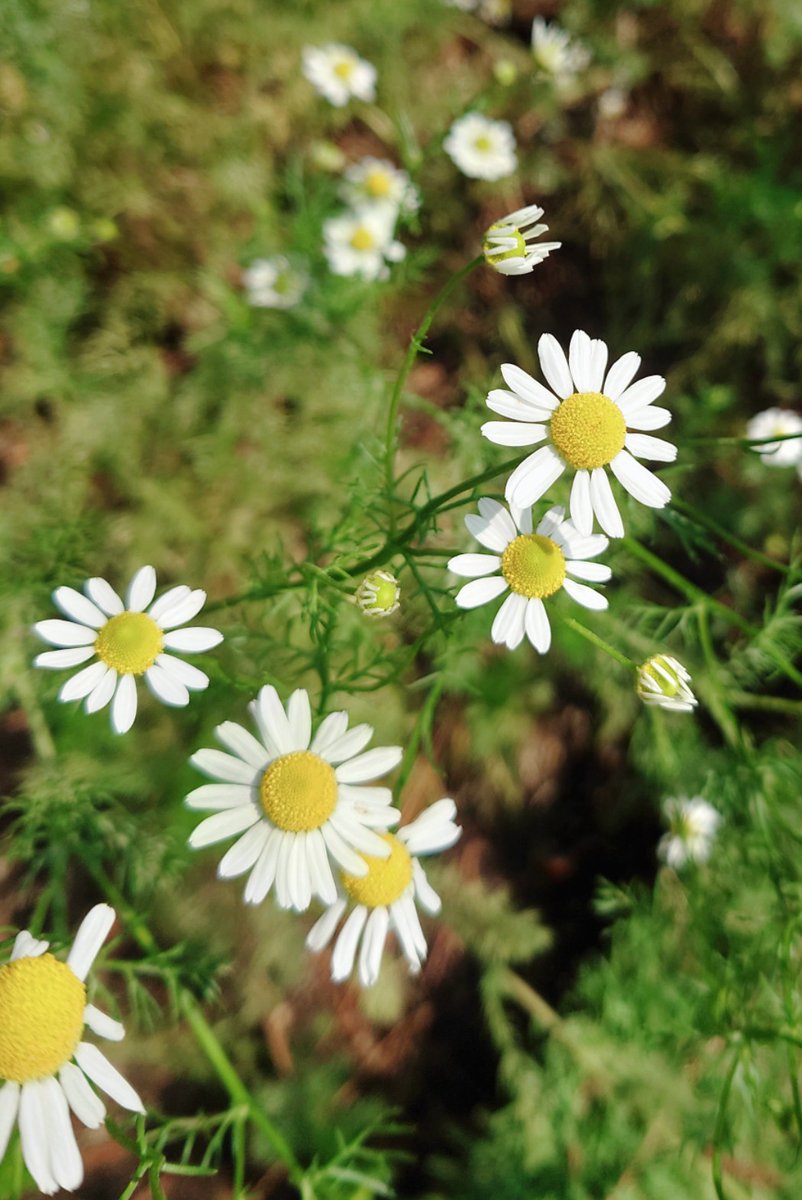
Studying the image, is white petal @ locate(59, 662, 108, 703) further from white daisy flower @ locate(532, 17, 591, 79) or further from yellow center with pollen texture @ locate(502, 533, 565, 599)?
white daisy flower @ locate(532, 17, 591, 79)

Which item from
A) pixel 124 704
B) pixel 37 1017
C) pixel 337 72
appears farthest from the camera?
pixel 337 72

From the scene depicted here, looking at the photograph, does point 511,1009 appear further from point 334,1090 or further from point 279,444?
point 279,444

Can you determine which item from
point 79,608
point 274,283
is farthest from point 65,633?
point 274,283

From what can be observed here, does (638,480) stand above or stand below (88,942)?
above

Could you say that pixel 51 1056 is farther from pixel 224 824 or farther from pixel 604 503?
pixel 604 503

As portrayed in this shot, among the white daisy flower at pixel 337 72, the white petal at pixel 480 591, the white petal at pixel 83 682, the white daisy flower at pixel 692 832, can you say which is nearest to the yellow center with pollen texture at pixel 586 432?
the white petal at pixel 480 591
